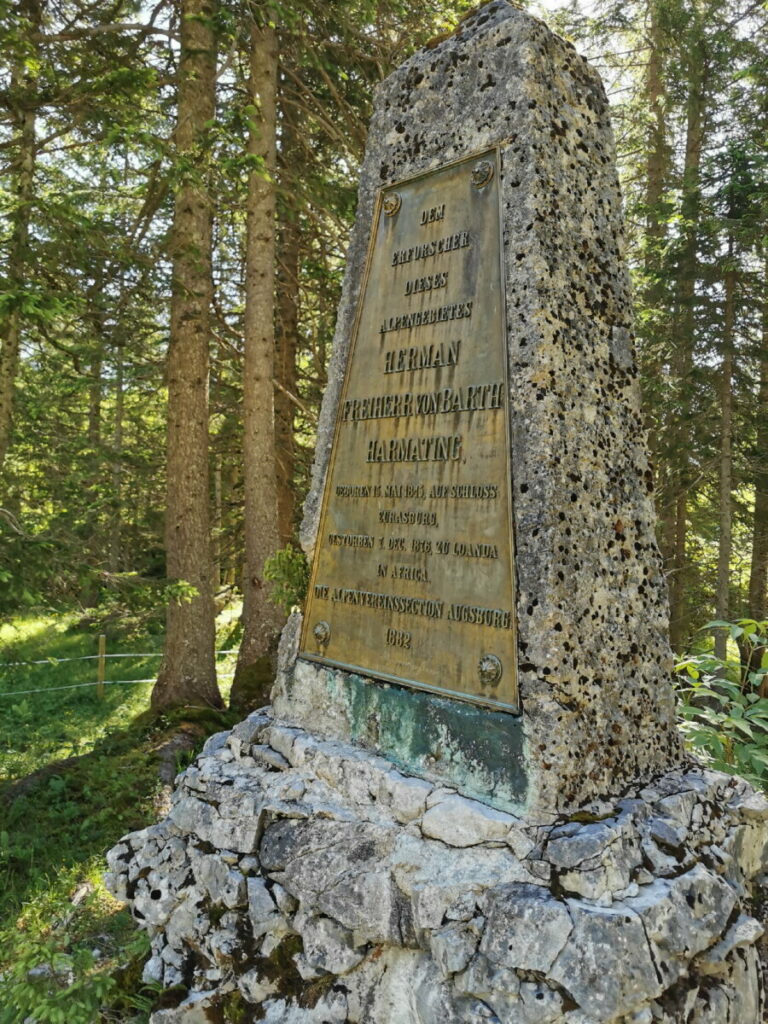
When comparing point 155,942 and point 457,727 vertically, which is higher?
point 457,727

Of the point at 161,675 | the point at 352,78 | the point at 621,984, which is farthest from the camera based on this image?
the point at 352,78

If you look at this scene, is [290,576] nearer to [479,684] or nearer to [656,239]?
[479,684]

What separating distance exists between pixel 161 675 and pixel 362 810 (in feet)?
20.5

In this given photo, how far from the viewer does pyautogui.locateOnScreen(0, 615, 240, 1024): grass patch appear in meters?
3.48

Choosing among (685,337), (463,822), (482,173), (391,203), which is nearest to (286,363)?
(685,337)

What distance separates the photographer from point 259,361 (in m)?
8.82

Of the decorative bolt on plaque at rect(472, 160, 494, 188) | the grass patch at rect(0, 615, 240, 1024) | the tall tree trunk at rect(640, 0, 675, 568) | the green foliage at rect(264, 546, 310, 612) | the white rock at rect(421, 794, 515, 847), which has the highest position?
the tall tree trunk at rect(640, 0, 675, 568)

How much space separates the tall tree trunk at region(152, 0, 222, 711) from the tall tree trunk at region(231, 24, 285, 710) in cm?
46

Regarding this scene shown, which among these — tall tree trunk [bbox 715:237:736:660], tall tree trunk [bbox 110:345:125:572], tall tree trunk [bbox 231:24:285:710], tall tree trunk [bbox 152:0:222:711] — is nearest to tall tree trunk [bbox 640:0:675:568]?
tall tree trunk [bbox 715:237:736:660]

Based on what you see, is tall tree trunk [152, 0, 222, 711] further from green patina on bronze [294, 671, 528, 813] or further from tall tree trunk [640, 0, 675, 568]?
tall tree trunk [640, 0, 675, 568]

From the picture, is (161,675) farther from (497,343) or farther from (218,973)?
(497,343)

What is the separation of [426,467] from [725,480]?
348 inches

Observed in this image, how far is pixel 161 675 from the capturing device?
8852 mm

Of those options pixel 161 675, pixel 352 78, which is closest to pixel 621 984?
pixel 161 675
